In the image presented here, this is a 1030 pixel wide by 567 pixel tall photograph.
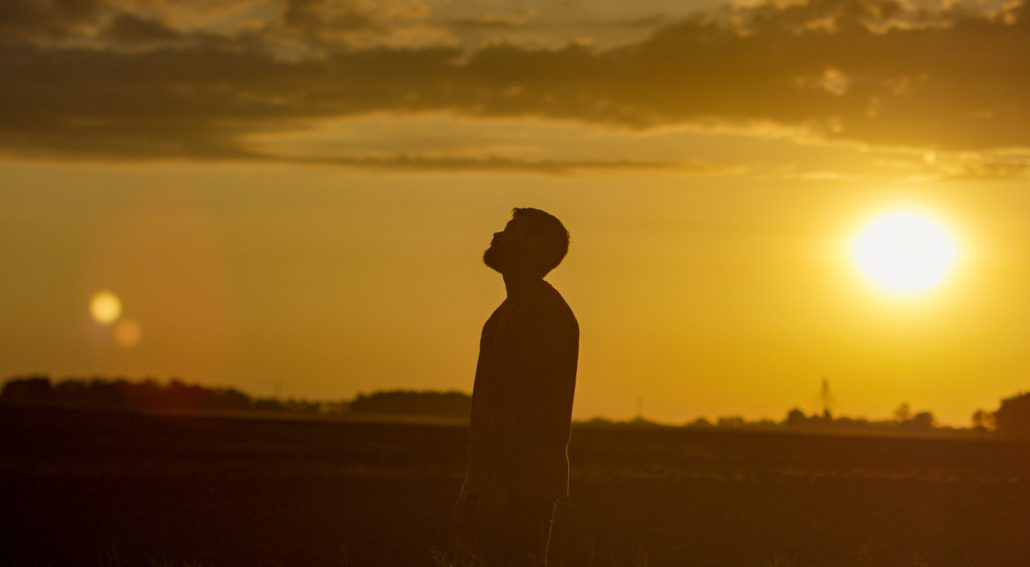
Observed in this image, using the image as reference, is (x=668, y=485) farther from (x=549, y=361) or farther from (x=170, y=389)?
(x=170, y=389)

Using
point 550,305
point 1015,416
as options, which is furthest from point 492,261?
point 1015,416

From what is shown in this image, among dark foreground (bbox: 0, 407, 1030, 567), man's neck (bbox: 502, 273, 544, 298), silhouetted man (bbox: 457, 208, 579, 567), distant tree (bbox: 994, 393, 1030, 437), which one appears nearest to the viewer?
silhouetted man (bbox: 457, 208, 579, 567)

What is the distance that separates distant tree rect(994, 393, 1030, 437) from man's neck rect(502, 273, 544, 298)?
54.7m

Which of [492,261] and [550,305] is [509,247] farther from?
[550,305]

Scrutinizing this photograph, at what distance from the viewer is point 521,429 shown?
700 centimetres

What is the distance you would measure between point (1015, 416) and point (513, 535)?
55980 millimetres

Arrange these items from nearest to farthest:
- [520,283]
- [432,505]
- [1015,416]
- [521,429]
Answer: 1. [521,429]
2. [520,283]
3. [432,505]
4. [1015,416]

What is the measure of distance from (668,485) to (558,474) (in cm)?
1914

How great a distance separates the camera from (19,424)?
44.4 m

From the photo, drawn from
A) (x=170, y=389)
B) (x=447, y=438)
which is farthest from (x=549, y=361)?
(x=170, y=389)

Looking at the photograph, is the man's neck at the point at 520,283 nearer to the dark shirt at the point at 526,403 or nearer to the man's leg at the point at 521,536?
the dark shirt at the point at 526,403

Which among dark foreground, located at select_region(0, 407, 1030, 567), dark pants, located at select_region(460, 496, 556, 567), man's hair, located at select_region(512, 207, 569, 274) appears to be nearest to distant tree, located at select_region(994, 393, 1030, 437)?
dark foreground, located at select_region(0, 407, 1030, 567)

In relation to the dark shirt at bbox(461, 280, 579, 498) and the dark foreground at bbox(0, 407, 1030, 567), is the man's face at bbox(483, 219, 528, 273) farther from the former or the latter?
the dark foreground at bbox(0, 407, 1030, 567)

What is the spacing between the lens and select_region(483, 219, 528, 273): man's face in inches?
284
